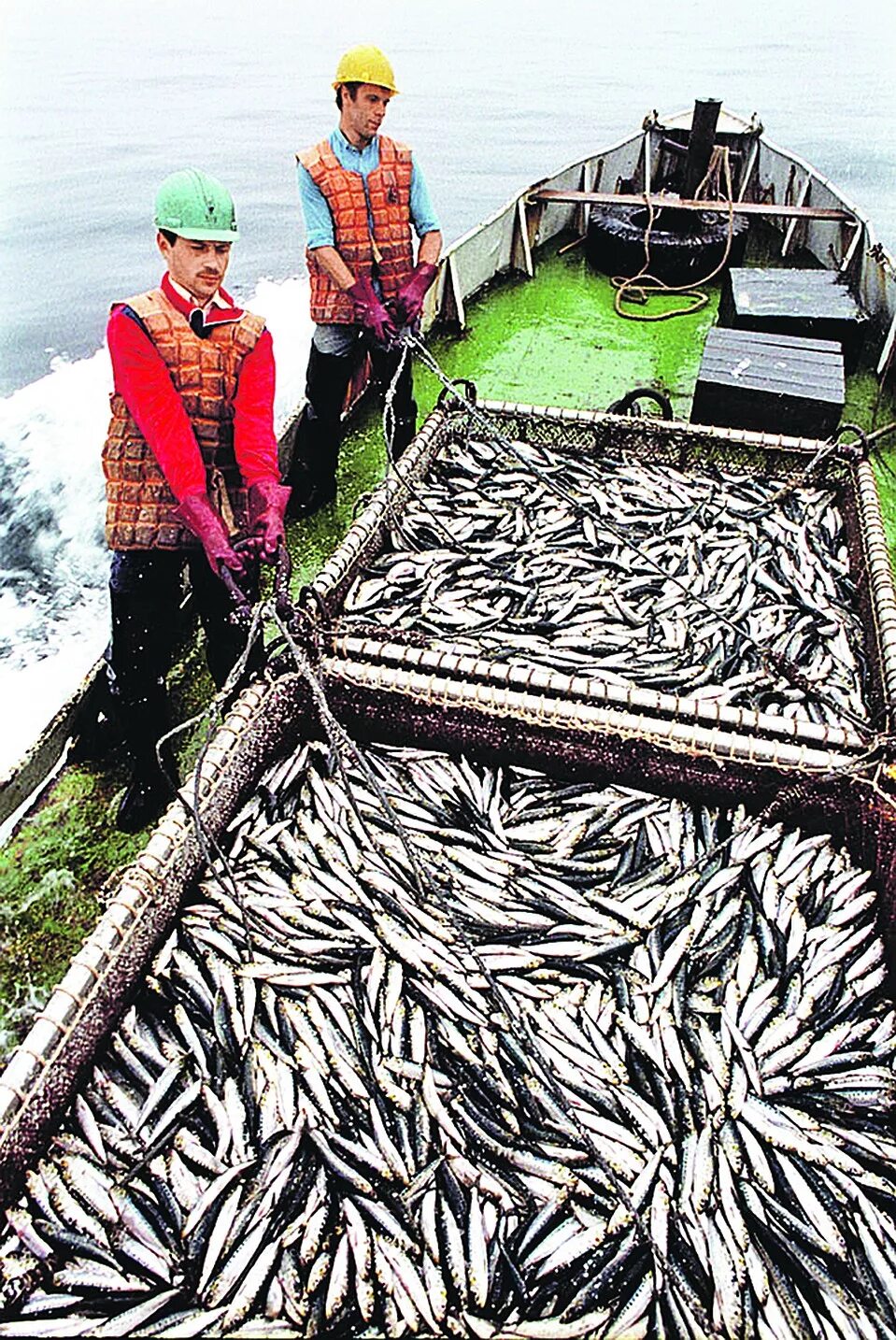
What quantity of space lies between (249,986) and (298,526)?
382 centimetres

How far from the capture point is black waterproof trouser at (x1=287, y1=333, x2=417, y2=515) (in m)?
6.13

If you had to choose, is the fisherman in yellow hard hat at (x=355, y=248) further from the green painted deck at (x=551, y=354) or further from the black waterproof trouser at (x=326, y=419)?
the green painted deck at (x=551, y=354)

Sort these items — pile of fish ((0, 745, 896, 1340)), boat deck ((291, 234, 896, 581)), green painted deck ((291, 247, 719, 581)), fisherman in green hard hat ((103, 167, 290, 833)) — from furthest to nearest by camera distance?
green painted deck ((291, 247, 719, 581)) < boat deck ((291, 234, 896, 581)) < fisherman in green hard hat ((103, 167, 290, 833)) < pile of fish ((0, 745, 896, 1340))

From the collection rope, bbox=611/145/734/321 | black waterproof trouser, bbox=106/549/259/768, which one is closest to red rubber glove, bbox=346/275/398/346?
black waterproof trouser, bbox=106/549/259/768

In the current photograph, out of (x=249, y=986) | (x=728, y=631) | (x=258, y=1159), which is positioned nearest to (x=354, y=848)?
(x=249, y=986)

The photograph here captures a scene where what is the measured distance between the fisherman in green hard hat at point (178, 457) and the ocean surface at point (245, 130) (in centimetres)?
139

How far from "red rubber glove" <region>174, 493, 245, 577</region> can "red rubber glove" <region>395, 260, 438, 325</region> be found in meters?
2.73

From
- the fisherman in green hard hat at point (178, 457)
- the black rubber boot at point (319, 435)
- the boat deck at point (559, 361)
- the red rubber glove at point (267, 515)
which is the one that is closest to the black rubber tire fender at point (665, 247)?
the boat deck at point (559, 361)

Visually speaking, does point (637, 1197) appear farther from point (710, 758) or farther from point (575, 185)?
point (575, 185)


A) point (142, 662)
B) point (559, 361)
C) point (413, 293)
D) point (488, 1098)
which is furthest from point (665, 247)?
point (488, 1098)

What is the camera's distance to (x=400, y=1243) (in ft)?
8.80

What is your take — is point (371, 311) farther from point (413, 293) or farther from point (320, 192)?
point (320, 192)

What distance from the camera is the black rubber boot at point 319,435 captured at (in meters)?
6.12

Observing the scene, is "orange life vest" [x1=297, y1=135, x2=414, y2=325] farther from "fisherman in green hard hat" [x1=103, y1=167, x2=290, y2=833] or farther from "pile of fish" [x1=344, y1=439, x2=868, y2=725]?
"fisherman in green hard hat" [x1=103, y1=167, x2=290, y2=833]
